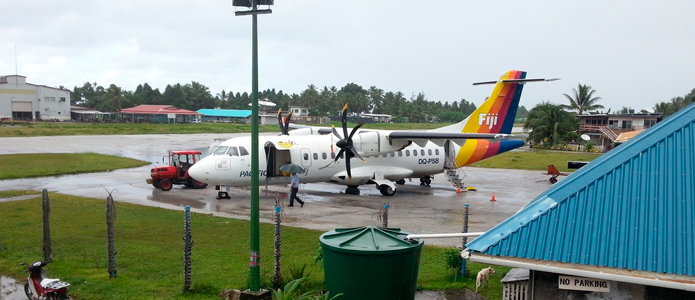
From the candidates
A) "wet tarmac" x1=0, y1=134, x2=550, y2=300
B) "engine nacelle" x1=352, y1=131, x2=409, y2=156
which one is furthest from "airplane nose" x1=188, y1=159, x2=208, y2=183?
"engine nacelle" x1=352, y1=131, x2=409, y2=156

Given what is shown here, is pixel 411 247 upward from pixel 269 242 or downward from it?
upward

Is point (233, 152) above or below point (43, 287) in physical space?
above

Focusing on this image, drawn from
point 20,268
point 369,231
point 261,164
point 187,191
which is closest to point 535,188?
point 261,164

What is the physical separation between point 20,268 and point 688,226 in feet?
36.7

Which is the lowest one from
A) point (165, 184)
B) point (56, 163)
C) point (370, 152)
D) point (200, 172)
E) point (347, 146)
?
point (165, 184)

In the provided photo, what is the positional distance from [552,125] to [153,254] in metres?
51.1

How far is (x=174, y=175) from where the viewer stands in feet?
78.4

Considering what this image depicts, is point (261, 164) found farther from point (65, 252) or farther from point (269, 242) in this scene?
point (65, 252)

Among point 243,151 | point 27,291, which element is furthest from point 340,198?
point 27,291

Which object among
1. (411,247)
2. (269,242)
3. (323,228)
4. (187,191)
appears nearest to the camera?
(411,247)

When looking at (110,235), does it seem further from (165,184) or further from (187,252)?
(165,184)

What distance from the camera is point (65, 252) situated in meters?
11.7

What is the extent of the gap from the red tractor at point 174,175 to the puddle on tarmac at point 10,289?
43.9 feet

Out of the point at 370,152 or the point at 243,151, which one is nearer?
the point at 243,151
